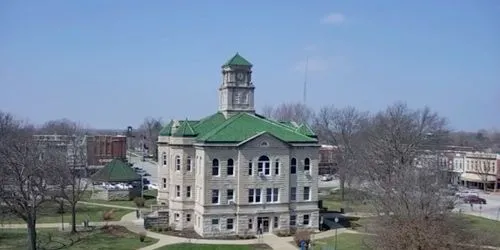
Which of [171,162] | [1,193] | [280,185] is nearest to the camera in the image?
[1,193]

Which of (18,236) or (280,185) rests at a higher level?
(280,185)

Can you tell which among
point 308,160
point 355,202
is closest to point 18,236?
point 308,160

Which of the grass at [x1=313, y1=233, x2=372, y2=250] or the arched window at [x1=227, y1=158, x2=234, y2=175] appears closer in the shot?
the grass at [x1=313, y1=233, x2=372, y2=250]

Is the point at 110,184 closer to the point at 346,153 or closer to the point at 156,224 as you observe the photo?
the point at 156,224

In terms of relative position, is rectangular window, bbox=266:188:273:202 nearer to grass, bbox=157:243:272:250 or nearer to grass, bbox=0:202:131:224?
grass, bbox=157:243:272:250

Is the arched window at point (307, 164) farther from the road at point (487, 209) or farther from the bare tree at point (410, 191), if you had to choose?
the road at point (487, 209)

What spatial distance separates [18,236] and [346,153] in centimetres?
4722

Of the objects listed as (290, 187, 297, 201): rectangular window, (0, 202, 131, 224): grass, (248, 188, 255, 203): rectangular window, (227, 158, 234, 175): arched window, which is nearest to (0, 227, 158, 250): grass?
(0, 202, 131, 224): grass

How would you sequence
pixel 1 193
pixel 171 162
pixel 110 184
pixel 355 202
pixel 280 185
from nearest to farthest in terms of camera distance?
pixel 1 193 → pixel 280 185 → pixel 171 162 → pixel 355 202 → pixel 110 184

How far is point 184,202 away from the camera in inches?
1838

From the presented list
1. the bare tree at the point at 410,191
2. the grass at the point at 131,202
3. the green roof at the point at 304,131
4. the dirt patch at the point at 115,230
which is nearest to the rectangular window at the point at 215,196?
the dirt patch at the point at 115,230

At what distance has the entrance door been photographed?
4475 cm

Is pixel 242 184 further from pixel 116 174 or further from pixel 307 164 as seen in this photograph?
pixel 116 174

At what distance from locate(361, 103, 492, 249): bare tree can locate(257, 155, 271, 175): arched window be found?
8.91 m
